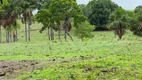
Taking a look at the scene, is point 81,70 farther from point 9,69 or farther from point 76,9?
point 76,9

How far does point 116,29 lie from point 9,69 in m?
48.4

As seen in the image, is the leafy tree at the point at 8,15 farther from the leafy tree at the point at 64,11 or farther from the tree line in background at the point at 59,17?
the leafy tree at the point at 64,11

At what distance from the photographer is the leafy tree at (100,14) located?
93.4m

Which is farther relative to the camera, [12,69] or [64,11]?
[64,11]

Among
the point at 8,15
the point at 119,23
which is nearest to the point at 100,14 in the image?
the point at 119,23

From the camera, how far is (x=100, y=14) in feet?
309

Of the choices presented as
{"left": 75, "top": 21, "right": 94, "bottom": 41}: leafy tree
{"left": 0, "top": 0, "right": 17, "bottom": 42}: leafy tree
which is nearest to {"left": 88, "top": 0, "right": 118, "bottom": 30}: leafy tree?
{"left": 75, "top": 21, "right": 94, "bottom": 41}: leafy tree

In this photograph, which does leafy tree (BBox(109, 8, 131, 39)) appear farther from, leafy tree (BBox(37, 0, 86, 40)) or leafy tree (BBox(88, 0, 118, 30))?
leafy tree (BBox(88, 0, 118, 30))

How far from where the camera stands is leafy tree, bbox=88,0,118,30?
93.4 meters

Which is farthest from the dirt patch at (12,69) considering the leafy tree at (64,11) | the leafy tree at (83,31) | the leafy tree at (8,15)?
the leafy tree at (83,31)

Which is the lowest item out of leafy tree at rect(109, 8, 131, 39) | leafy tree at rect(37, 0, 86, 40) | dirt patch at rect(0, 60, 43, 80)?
dirt patch at rect(0, 60, 43, 80)

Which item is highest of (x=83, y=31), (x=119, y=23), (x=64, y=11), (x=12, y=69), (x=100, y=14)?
(x=100, y=14)

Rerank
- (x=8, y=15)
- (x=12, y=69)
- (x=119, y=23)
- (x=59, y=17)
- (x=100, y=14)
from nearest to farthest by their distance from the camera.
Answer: (x=12, y=69), (x=59, y=17), (x=119, y=23), (x=8, y=15), (x=100, y=14)

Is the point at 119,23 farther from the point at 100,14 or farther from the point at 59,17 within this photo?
the point at 100,14
